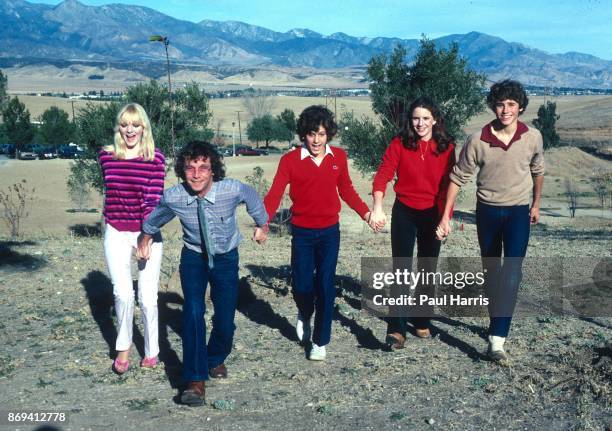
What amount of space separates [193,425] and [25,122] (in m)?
67.9

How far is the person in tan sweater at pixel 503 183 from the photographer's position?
4723mm

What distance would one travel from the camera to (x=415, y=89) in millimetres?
20844

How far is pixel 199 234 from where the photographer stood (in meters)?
4.32

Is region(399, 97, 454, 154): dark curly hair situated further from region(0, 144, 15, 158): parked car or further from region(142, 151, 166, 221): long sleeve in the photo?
region(0, 144, 15, 158): parked car

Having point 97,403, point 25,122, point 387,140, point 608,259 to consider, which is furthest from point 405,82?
point 25,122

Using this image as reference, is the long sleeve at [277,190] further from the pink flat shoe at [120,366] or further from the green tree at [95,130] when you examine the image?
the green tree at [95,130]

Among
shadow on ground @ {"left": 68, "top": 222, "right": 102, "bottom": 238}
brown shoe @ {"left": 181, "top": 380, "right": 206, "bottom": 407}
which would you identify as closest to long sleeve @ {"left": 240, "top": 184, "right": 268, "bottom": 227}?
brown shoe @ {"left": 181, "top": 380, "right": 206, "bottom": 407}

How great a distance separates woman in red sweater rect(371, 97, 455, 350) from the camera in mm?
5035

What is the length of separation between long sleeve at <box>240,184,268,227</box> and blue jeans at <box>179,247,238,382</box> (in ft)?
0.93

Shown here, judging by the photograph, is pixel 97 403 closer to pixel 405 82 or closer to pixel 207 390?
pixel 207 390

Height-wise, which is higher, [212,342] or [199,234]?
[199,234]

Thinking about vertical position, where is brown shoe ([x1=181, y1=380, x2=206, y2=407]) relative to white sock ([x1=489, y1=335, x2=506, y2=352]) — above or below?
below

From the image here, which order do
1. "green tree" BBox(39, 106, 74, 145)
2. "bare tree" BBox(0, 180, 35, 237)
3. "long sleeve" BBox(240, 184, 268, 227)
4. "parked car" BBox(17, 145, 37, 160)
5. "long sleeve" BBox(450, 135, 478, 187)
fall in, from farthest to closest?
"green tree" BBox(39, 106, 74, 145) < "parked car" BBox(17, 145, 37, 160) < "bare tree" BBox(0, 180, 35, 237) < "long sleeve" BBox(450, 135, 478, 187) < "long sleeve" BBox(240, 184, 268, 227)

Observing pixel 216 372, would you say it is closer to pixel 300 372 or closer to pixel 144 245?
pixel 300 372
